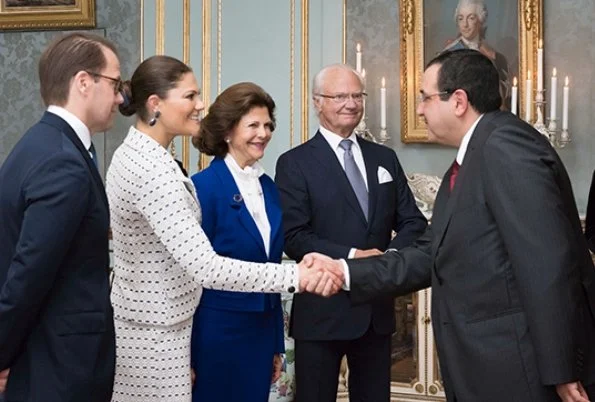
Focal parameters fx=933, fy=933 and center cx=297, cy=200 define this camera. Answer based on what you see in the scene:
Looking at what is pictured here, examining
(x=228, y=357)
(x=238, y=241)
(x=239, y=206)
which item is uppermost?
(x=239, y=206)

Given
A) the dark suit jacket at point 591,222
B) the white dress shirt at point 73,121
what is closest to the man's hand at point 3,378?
the white dress shirt at point 73,121

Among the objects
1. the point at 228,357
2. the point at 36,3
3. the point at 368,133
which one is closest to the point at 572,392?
the point at 228,357

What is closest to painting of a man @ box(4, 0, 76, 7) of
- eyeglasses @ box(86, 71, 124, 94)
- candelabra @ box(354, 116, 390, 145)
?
candelabra @ box(354, 116, 390, 145)

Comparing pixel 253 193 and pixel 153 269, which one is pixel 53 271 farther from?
pixel 253 193

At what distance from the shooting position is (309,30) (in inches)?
220

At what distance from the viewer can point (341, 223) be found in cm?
362

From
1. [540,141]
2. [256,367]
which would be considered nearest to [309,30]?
[256,367]

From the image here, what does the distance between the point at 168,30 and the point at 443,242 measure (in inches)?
145

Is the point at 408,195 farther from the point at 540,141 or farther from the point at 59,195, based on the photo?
the point at 59,195

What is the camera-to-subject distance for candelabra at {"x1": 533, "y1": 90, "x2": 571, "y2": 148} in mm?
4953

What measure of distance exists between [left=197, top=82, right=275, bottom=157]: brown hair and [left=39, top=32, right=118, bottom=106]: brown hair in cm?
98

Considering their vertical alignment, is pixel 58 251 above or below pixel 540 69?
below

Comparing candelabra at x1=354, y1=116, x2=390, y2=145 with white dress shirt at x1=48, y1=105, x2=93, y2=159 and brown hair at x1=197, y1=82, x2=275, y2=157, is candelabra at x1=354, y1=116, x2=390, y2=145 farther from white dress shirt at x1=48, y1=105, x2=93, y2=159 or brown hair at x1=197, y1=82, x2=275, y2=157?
white dress shirt at x1=48, y1=105, x2=93, y2=159

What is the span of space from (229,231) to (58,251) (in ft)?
3.36
